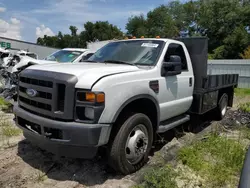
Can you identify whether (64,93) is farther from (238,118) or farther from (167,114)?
(238,118)

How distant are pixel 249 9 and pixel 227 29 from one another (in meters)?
4.05

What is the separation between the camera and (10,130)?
5023 mm

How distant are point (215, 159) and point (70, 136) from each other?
248 centimetres

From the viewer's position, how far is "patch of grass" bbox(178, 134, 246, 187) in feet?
11.2

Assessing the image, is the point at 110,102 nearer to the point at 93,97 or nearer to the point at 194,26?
the point at 93,97

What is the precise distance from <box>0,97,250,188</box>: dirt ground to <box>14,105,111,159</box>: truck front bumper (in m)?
0.46

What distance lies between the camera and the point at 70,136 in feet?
9.43

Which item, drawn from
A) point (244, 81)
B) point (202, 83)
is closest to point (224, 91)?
point (202, 83)

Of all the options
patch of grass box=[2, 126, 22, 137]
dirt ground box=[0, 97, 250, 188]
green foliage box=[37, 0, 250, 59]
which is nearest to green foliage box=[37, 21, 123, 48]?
green foliage box=[37, 0, 250, 59]

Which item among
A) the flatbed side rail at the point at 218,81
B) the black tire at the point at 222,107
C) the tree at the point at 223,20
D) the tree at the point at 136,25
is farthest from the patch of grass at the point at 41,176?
the tree at the point at 136,25

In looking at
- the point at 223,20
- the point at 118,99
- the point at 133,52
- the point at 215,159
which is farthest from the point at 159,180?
the point at 223,20

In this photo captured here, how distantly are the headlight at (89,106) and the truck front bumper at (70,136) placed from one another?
89 mm

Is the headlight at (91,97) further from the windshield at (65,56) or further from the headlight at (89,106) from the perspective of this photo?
the windshield at (65,56)

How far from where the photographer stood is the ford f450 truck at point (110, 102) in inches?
113
